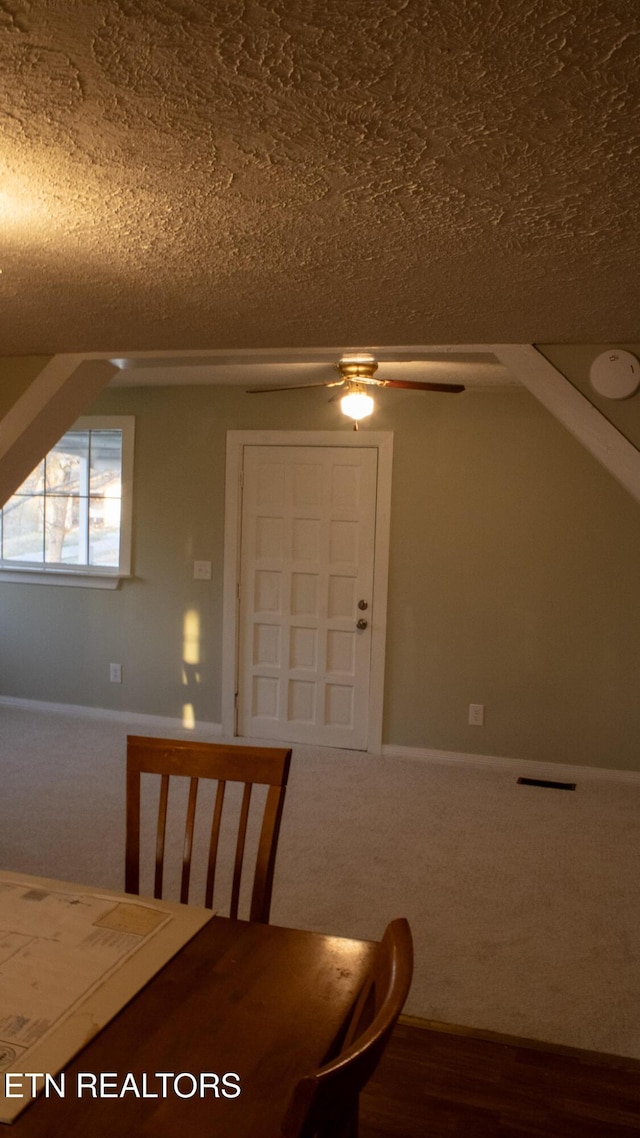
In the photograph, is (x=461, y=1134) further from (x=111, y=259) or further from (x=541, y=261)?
(x=111, y=259)

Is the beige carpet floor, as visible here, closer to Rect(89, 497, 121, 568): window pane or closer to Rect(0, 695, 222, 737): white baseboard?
Rect(0, 695, 222, 737): white baseboard

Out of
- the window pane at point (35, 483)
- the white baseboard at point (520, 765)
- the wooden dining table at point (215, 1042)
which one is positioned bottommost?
the white baseboard at point (520, 765)

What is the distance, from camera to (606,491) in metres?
4.91

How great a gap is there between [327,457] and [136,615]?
1.66 metres

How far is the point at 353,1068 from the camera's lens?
33.5 inches

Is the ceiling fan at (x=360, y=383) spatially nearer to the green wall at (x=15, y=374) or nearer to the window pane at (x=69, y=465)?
the green wall at (x=15, y=374)

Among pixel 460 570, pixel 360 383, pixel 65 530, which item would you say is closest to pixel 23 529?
pixel 65 530

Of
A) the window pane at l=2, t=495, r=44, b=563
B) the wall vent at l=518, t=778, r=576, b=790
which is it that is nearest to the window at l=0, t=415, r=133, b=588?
the window pane at l=2, t=495, r=44, b=563

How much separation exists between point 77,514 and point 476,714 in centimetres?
294

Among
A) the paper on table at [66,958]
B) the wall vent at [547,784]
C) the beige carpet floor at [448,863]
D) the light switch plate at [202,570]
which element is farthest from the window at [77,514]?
the paper on table at [66,958]

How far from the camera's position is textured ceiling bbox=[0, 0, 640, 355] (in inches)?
39.9

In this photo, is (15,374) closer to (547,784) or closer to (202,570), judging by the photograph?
(202,570)

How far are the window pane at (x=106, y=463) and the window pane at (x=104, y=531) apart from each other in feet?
0.22

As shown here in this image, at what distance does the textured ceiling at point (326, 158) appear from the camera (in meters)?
1.01
